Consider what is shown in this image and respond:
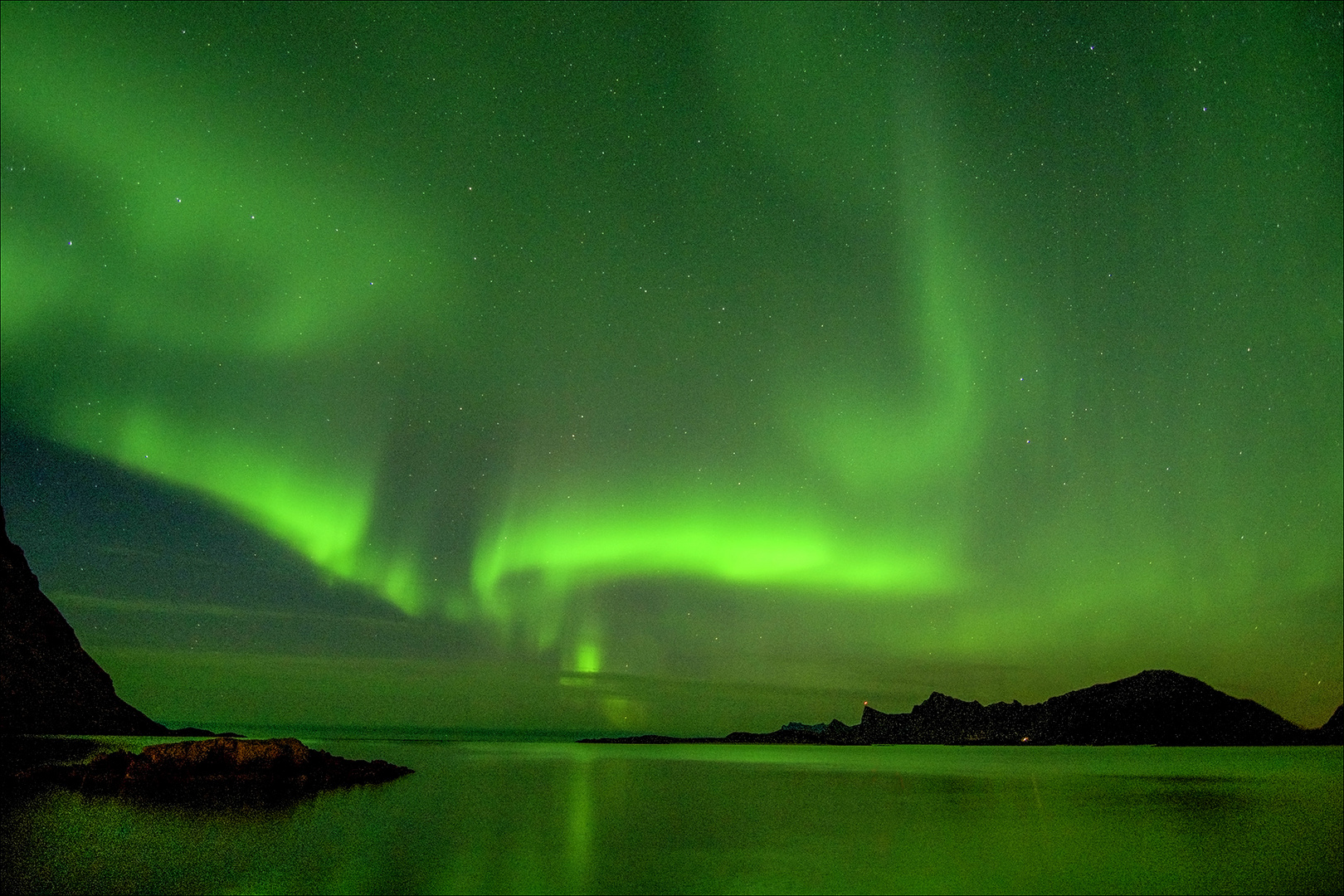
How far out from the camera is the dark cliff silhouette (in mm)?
139750

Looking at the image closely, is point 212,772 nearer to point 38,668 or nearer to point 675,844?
point 675,844

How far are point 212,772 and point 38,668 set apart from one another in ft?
450

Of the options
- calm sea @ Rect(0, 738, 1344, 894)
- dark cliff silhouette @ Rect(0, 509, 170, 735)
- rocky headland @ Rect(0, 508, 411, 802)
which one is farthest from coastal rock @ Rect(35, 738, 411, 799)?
dark cliff silhouette @ Rect(0, 509, 170, 735)

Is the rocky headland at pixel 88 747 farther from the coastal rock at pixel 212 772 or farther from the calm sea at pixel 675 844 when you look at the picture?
the calm sea at pixel 675 844

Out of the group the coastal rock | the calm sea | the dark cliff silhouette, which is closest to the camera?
the calm sea

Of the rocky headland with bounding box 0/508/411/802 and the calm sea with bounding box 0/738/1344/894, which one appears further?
the rocky headland with bounding box 0/508/411/802

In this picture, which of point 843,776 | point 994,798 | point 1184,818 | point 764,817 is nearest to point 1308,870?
point 1184,818

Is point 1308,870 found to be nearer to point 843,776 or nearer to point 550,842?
point 550,842

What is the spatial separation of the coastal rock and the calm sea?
139 inches

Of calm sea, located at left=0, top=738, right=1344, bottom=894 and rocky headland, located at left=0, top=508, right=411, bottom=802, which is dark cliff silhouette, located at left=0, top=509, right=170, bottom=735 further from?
calm sea, located at left=0, top=738, right=1344, bottom=894

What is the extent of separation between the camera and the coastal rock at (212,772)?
40875 mm

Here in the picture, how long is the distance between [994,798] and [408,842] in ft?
120

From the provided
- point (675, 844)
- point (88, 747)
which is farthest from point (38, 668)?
point (675, 844)

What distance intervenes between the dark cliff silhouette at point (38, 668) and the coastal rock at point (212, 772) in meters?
108
